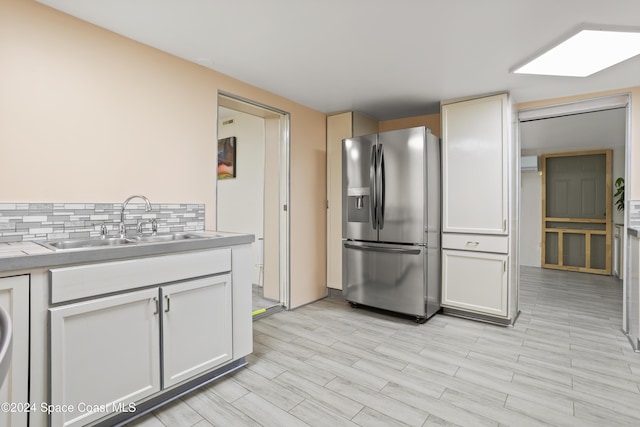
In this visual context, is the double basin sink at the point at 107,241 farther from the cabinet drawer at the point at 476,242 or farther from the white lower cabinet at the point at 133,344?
the cabinet drawer at the point at 476,242

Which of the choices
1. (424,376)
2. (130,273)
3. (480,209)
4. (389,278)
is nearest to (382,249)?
(389,278)

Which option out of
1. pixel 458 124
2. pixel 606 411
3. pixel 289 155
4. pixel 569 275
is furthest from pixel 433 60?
pixel 569 275

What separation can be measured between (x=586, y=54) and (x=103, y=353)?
3.48 metres

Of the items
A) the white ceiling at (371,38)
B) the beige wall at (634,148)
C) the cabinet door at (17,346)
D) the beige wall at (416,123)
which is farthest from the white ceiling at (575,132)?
the cabinet door at (17,346)

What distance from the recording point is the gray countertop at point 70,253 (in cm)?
132

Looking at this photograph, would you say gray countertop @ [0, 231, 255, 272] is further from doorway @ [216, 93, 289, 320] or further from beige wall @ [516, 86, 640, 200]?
beige wall @ [516, 86, 640, 200]

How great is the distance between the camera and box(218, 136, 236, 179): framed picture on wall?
14.9 ft

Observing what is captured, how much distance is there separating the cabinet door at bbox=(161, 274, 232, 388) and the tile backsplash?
64cm

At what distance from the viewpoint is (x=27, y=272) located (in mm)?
1355

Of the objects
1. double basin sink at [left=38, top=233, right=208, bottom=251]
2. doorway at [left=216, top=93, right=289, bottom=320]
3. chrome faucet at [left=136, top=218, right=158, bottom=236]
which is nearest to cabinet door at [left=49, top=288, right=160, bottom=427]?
double basin sink at [left=38, top=233, right=208, bottom=251]

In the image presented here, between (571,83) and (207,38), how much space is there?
3.03m

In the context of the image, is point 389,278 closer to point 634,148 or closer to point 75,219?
point 634,148

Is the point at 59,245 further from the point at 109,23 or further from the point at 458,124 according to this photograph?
the point at 458,124

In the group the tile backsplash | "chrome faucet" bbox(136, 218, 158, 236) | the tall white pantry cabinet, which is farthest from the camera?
the tall white pantry cabinet
